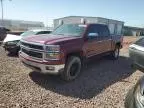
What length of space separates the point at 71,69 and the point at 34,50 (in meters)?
1.28

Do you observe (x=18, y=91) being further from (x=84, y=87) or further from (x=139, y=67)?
(x=139, y=67)

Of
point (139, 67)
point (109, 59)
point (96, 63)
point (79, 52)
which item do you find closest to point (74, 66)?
point (79, 52)

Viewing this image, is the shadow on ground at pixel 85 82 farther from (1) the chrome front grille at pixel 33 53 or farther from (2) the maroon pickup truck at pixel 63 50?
(1) the chrome front grille at pixel 33 53

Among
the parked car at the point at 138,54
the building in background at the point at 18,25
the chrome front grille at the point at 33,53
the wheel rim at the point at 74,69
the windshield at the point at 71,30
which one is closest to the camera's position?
the parked car at the point at 138,54

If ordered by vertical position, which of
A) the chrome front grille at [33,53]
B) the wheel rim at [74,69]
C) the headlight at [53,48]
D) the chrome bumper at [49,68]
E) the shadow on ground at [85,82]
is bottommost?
the shadow on ground at [85,82]

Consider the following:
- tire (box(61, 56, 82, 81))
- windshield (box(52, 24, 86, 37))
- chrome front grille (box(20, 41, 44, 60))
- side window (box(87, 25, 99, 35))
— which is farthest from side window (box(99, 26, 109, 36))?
chrome front grille (box(20, 41, 44, 60))

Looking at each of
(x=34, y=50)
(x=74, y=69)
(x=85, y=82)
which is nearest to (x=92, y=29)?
(x=74, y=69)

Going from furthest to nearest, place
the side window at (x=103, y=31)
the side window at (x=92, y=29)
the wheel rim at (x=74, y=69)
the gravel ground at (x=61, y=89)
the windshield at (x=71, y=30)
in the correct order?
the side window at (x=103, y=31) → the side window at (x=92, y=29) → the windshield at (x=71, y=30) → the wheel rim at (x=74, y=69) → the gravel ground at (x=61, y=89)

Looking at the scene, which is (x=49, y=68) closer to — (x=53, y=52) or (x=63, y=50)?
(x=53, y=52)

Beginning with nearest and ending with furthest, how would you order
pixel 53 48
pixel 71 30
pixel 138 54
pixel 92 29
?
pixel 138 54
pixel 53 48
pixel 71 30
pixel 92 29

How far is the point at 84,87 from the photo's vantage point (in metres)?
5.64

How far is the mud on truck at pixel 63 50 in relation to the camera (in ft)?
17.6

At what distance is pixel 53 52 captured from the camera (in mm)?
5316

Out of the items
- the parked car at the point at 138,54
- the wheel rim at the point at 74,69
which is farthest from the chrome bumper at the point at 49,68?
the parked car at the point at 138,54
